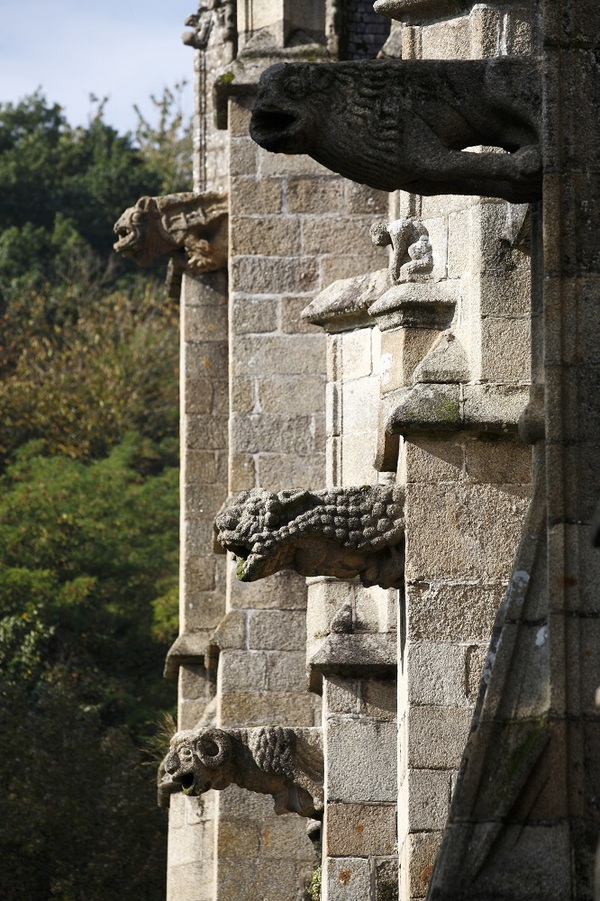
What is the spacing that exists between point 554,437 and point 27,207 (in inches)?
1376

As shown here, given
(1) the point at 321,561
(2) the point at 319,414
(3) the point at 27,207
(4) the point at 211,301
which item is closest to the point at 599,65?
(1) the point at 321,561

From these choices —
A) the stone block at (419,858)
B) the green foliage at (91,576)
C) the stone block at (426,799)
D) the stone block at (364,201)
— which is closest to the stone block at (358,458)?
the stone block at (426,799)

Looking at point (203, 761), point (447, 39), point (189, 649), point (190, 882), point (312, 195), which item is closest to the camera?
point (447, 39)

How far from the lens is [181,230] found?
16328mm

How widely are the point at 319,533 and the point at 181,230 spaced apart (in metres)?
6.66

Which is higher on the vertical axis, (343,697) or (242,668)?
(242,668)

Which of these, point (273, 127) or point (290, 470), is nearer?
point (273, 127)

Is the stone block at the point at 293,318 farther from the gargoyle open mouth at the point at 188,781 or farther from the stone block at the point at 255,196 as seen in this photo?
the gargoyle open mouth at the point at 188,781

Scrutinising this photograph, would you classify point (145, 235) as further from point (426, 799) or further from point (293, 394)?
point (426, 799)

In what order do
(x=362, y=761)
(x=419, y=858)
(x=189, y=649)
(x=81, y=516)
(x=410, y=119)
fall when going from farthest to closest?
(x=81, y=516) < (x=189, y=649) < (x=362, y=761) < (x=419, y=858) < (x=410, y=119)

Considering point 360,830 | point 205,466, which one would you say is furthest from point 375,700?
point 205,466

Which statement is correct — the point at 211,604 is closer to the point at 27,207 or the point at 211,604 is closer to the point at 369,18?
the point at 369,18

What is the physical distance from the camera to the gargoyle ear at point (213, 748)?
12.9 metres

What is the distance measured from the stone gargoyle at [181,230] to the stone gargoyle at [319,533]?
640cm
